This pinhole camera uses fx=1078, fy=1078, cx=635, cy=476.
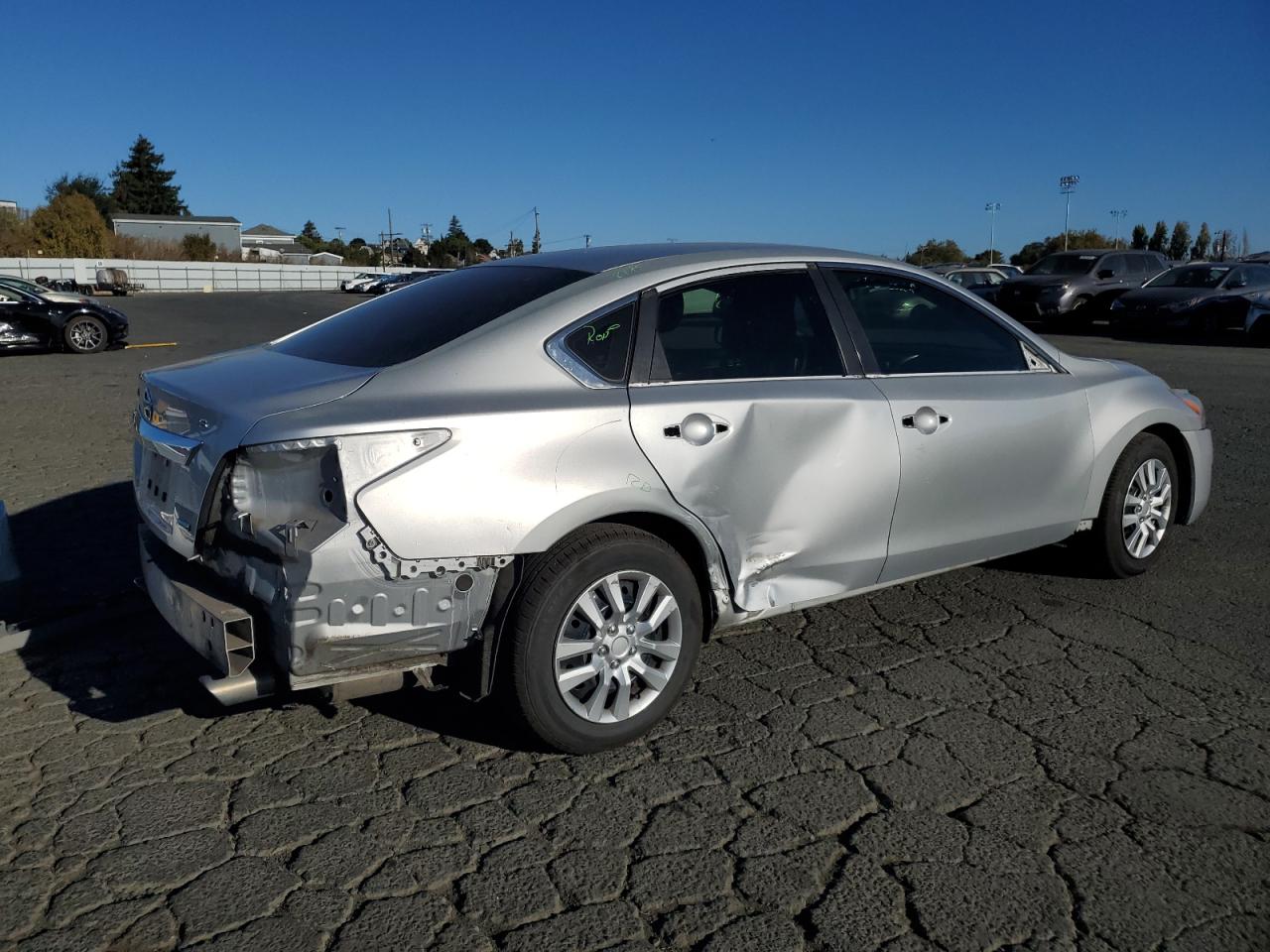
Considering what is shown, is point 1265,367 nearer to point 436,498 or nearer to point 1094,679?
point 1094,679

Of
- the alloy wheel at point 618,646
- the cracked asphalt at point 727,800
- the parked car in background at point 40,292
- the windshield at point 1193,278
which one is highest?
the windshield at point 1193,278

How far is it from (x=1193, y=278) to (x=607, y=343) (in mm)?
22595

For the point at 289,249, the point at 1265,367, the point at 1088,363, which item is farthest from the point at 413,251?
the point at 1088,363

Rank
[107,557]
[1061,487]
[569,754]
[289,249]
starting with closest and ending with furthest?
[569,754]
[1061,487]
[107,557]
[289,249]

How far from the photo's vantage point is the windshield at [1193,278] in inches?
874

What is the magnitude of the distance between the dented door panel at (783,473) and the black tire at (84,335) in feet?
56.1

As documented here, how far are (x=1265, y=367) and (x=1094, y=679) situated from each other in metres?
14.2

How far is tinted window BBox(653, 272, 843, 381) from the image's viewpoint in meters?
3.80

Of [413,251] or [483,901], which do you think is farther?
[413,251]

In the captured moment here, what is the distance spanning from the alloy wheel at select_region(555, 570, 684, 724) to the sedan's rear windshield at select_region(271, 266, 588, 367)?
1.00 metres

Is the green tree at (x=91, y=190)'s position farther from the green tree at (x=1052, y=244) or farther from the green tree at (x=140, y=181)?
the green tree at (x=1052, y=244)

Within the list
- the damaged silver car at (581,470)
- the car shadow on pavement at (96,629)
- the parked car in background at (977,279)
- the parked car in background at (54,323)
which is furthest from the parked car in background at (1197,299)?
the car shadow on pavement at (96,629)

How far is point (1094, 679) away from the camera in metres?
4.23

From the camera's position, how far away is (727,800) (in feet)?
10.9
